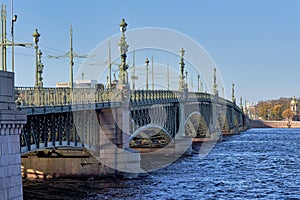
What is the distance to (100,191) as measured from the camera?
127ft

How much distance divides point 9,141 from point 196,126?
83639 mm

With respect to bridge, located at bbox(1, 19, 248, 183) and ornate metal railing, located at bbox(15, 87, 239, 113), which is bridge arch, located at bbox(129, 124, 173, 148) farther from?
ornate metal railing, located at bbox(15, 87, 239, 113)

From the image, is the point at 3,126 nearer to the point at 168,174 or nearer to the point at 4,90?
the point at 4,90

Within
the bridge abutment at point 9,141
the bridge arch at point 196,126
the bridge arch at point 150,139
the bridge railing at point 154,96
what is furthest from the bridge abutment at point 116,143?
the bridge arch at point 196,126

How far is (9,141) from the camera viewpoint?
21438mm

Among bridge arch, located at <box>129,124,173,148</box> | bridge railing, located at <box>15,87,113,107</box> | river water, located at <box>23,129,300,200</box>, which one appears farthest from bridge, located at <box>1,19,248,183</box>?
bridge arch, located at <box>129,124,173,148</box>

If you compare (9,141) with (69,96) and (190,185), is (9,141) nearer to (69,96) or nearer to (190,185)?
(69,96)

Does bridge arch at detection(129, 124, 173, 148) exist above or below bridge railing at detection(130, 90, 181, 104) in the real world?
below

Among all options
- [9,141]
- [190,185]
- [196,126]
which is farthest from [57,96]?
[196,126]

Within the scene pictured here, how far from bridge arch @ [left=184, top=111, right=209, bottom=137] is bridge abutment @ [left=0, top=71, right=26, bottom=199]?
73.4 meters

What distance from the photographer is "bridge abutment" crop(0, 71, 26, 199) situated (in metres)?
20.9

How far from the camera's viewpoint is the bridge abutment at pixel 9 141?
20.9 metres

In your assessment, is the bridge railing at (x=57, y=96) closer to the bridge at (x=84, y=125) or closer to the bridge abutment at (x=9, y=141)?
the bridge at (x=84, y=125)

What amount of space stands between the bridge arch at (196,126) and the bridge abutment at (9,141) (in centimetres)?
7341
